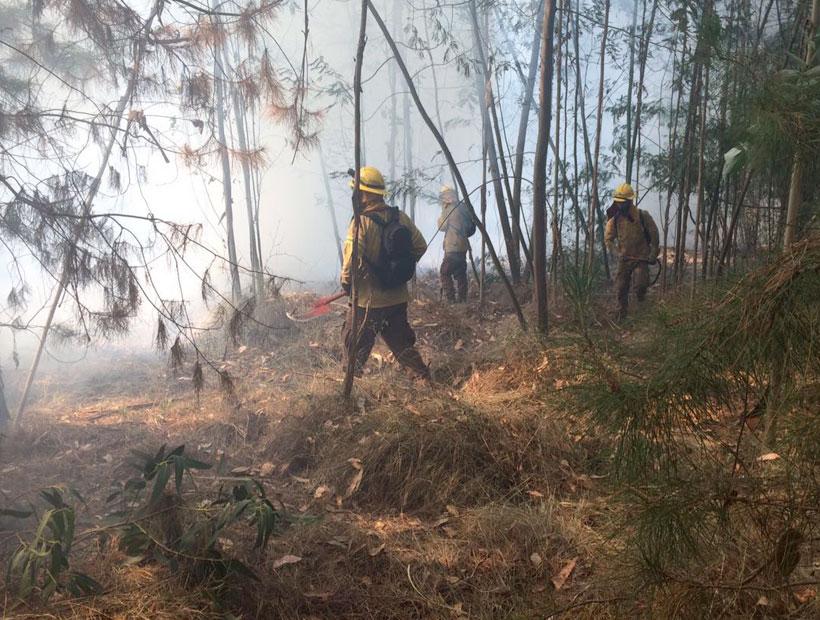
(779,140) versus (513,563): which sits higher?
(779,140)

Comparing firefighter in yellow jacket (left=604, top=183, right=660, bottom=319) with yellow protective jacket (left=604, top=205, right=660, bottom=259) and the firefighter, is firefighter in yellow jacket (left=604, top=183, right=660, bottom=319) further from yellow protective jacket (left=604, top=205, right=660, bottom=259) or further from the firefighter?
the firefighter

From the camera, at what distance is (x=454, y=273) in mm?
7918

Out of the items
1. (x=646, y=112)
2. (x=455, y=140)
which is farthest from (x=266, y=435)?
(x=455, y=140)

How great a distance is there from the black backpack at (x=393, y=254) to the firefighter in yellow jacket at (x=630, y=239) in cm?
288

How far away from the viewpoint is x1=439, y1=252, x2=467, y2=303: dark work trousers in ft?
25.6

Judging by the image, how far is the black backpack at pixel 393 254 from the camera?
4.55m

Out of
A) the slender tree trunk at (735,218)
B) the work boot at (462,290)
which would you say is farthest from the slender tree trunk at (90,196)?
the work boot at (462,290)

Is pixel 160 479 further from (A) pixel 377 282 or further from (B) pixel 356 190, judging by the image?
(A) pixel 377 282

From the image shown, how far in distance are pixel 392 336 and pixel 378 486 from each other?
1673mm

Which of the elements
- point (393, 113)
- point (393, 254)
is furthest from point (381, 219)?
point (393, 113)


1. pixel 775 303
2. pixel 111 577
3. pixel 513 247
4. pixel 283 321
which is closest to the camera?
pixel 775 303

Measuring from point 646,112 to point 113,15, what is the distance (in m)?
6.55

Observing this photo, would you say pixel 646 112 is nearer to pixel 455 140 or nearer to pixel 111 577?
pixel 455 140

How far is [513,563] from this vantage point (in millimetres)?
2621
